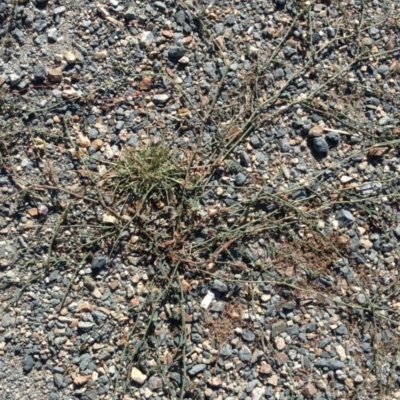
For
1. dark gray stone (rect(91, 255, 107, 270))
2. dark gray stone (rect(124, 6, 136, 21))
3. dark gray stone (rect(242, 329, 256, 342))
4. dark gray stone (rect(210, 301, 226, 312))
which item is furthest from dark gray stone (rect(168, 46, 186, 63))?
dark gray stone (rect(242, 329, 256, 342))

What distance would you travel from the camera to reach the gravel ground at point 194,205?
2.88 metres

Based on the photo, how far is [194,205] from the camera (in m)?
2.93

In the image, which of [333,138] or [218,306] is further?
[333,138]

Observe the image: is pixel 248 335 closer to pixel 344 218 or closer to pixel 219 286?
pixel 219 286

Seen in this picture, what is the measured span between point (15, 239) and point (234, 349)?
1083mm

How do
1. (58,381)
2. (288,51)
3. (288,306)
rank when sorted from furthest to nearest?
(288,51)
(288,306)
(58,381)

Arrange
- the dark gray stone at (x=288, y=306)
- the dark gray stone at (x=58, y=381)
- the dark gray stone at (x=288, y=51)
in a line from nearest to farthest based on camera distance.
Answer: the dark gray stone at (x=58, y=381) < the dark gray stone at (x=288, y=306) < the dark gray stone at (x=288, y=51)

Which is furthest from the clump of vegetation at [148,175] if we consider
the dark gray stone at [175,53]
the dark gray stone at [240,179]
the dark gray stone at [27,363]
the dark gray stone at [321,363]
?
the dark gray stone at [321,363]

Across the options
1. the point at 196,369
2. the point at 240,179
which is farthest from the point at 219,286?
the point at 240,179

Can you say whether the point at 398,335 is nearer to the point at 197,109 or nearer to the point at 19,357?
the point at 197,109

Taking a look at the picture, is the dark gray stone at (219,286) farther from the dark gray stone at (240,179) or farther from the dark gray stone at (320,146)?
the dark gray stone at (320,146)

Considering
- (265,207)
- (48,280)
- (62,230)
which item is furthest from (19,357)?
(265,207)

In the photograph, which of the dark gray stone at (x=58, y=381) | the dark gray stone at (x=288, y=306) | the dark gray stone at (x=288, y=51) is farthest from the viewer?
the dark gray stone at (x=288, y=51)

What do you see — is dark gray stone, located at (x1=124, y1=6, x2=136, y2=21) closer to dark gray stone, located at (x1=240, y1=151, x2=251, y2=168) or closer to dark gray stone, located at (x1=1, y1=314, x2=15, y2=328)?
dark gray stone, located at (x1=240, y1=151, x2=251, y2=168)
